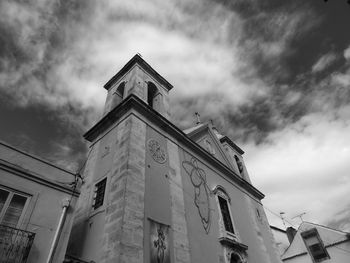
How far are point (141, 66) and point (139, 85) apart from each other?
1.74 metres

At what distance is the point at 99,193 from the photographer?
8430 mm

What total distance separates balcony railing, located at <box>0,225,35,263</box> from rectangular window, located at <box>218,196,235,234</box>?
8.09 m

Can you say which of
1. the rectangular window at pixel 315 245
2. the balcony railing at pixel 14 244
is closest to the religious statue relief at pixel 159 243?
the balcony railing at pixel 14 244

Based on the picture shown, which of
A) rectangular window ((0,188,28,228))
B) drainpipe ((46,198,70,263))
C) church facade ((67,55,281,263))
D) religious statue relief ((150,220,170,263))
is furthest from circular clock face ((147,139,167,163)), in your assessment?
rectangular window ((0,188,28,228))

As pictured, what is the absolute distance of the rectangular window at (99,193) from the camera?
26.6 ft

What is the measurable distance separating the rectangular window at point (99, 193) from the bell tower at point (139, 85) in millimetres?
4283

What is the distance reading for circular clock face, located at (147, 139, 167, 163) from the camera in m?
9.24

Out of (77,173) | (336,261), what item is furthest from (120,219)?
(336,261)

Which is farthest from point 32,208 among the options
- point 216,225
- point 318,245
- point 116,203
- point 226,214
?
point 318,245

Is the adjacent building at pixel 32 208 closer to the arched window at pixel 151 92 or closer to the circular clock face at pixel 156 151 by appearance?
the circular clock face at pixel 156 151

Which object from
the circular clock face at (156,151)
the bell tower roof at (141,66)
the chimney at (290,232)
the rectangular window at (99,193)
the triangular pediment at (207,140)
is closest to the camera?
the rectangular window at (99,193)

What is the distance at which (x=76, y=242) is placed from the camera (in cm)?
755

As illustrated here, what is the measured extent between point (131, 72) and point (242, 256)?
9.87 meters

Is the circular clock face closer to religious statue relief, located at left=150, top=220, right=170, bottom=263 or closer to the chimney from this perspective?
religious statue relief, located at left=150, top=220, right=170, bottom=263
